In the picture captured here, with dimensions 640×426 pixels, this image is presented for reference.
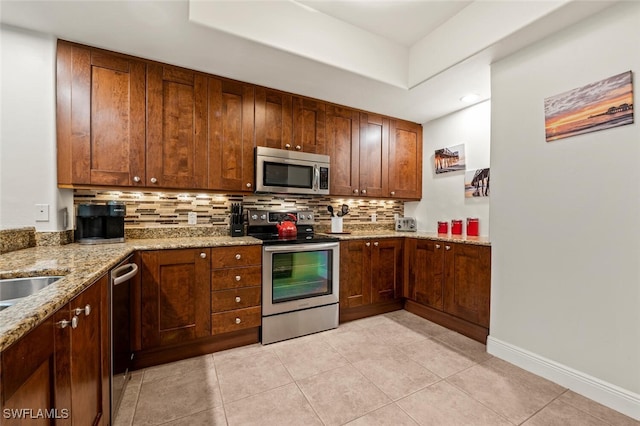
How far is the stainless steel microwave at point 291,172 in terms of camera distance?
262 cm

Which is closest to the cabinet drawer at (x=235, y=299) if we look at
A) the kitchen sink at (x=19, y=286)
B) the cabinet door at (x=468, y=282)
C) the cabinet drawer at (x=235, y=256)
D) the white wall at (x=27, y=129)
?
the cabinet drawer at (x=235, y=256)

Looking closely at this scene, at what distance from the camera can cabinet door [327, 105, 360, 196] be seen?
10.1 ft

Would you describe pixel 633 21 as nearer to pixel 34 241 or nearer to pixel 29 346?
pixel 29 346

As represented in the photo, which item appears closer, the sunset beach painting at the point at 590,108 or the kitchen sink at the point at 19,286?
the kitchen sink at the point at 19,286

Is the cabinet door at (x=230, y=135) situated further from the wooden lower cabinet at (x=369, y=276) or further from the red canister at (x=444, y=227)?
the red canister at (x=444, y=227)

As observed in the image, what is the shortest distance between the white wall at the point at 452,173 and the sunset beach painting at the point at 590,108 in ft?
3.39

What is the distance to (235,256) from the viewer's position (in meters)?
2.28

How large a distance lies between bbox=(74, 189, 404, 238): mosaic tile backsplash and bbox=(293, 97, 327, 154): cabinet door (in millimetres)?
605

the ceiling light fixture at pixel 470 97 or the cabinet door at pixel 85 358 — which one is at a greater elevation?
the ceiling light fixture at pixel 470 97

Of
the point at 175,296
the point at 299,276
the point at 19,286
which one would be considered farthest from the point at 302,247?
the point at 19,286

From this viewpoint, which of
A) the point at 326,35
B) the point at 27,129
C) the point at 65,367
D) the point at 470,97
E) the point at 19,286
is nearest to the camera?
the point at 65,367

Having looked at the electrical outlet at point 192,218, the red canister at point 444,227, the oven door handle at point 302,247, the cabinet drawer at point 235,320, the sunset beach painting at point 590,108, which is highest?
the sunset beach painting at point 590,108

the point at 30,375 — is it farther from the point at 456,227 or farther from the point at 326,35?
the point at 456,227

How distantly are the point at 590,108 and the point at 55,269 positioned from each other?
310cm
